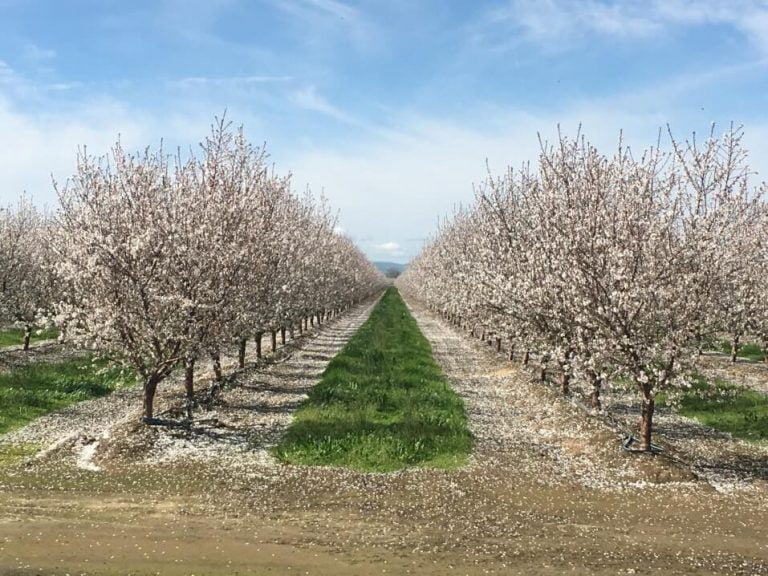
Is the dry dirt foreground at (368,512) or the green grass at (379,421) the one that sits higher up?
the green grass at (379,421)

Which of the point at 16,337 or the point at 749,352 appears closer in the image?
the point at 749,352

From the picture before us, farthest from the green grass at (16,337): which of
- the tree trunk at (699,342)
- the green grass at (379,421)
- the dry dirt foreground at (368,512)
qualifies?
the tree trunk at (699,342)

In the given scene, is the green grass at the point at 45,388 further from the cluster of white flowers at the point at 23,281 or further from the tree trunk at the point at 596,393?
the tree trunk at the point at 596,393

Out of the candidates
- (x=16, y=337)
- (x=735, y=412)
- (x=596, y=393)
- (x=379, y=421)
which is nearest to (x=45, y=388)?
(x=379, y=421)

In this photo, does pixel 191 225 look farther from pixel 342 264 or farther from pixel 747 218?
pixel 342 264

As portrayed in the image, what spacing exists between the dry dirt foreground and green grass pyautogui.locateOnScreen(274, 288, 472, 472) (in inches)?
30.8

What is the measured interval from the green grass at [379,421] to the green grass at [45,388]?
22.7 feet

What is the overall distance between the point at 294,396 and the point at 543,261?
11682 millimetres

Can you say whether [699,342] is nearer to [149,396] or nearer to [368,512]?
[368,512]

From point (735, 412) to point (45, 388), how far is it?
26.5 meters

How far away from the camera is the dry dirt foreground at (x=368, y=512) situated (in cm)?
1131

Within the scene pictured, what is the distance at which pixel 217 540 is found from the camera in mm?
12055

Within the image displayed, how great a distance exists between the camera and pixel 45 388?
2597 centimetres

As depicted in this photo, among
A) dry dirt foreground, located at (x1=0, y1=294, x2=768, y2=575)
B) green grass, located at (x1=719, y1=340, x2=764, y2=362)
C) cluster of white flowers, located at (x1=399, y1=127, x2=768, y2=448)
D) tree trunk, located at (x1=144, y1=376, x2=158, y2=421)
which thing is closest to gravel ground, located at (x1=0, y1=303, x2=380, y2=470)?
dry dirt foreground, located at (x1=0, y1=294, x2=768, y2=575)
